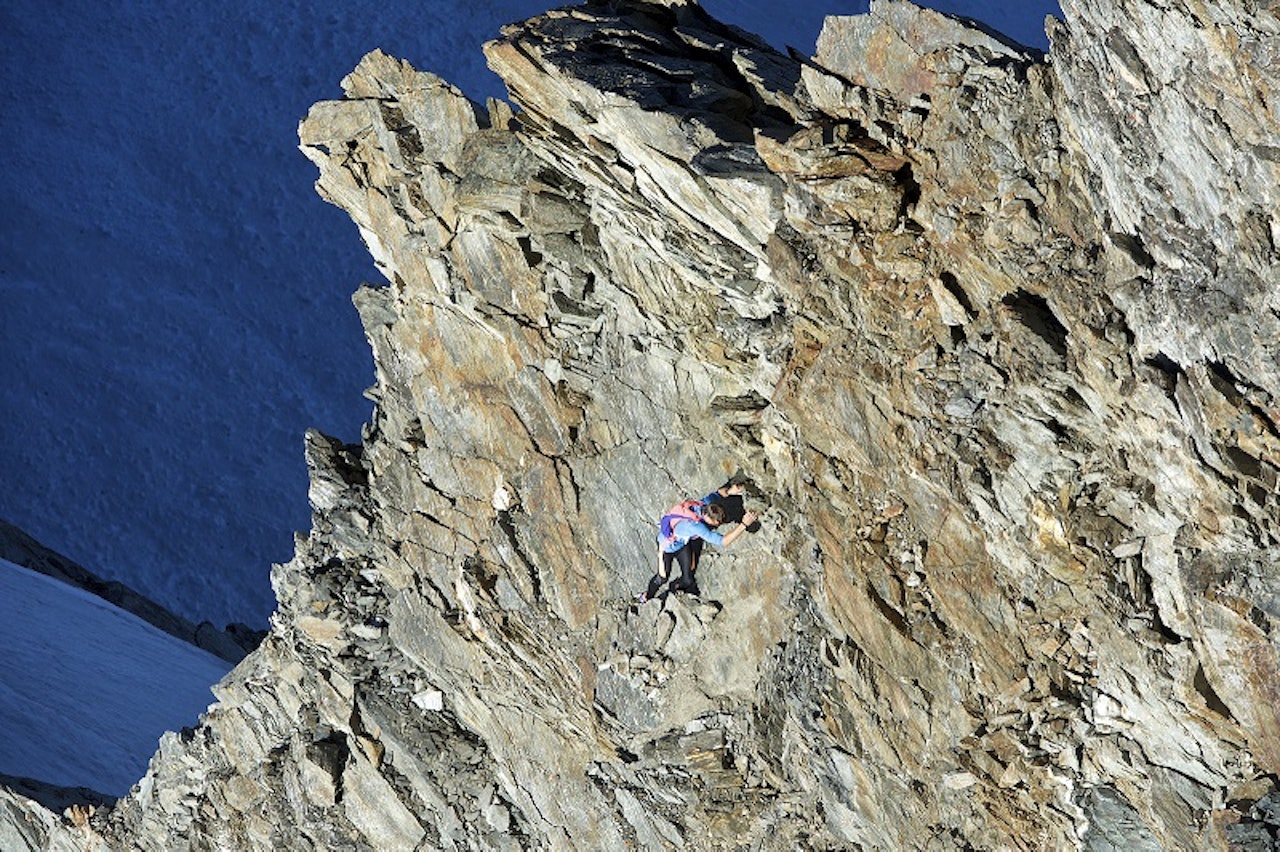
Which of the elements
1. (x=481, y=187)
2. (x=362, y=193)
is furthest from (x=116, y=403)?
(x=481, y=187)

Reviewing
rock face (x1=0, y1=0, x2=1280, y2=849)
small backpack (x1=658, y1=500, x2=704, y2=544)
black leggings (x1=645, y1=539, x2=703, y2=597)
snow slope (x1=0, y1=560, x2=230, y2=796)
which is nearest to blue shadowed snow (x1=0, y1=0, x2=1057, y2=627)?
snow slope (x1=0, y1=560, x2=230, y2=796)

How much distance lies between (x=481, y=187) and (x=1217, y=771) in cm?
1256

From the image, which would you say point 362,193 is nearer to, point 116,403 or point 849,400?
point 849,400

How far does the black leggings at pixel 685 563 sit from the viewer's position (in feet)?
63.0

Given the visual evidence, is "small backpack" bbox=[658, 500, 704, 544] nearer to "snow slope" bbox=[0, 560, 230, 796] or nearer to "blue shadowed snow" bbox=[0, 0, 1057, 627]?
"snow slope" bbox=[0, 560, 230, 796]

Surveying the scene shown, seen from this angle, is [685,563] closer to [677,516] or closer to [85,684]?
[677,516]

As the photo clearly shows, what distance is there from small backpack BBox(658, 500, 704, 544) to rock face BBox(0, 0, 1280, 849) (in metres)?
0.83

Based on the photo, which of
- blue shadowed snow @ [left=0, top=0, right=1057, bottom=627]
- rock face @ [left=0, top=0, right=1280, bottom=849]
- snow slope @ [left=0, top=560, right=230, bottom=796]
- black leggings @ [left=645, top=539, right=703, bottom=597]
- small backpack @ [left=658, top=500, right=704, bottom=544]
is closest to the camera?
rock face @ [left=0, top=0, right=1280, bottom=849]

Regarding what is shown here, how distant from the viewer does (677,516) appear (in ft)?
59.8

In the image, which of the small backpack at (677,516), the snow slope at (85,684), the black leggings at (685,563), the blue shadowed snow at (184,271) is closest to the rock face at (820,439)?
the black leggings at (685,563)

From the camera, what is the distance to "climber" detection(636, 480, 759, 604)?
18.0m

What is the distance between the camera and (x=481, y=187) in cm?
1916

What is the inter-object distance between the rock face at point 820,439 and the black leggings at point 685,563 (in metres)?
0.40

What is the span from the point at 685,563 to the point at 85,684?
27.6m
